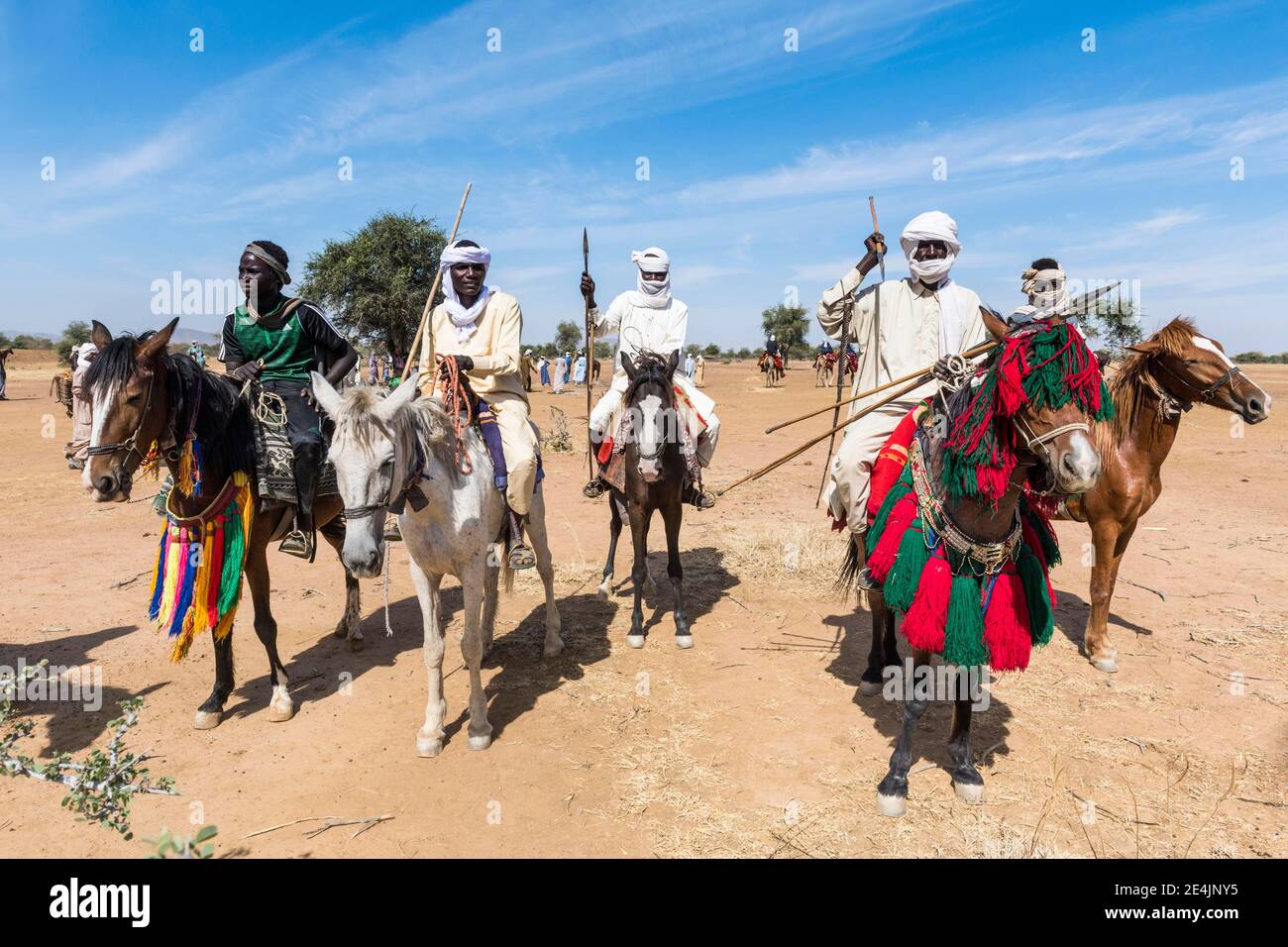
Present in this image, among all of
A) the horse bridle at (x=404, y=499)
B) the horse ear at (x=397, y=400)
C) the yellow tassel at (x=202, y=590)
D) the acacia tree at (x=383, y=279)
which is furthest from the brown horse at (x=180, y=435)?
the acacia tree at (x=383, y=279)

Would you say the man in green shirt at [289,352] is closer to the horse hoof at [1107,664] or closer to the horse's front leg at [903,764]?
the horse's front leg at [903,764]

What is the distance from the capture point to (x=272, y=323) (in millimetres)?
5168

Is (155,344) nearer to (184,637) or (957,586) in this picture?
(184,637)

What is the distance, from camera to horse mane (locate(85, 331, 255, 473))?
12.8ft

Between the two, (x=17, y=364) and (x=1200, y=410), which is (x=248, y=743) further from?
(x=17, y=364)

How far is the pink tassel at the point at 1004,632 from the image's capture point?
3471 mm

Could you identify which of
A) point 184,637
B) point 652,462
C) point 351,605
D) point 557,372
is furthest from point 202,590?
point 557,372

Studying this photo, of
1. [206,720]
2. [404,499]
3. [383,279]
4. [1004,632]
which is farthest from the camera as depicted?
[383,279]

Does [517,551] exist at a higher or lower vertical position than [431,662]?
higher

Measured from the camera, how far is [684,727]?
4688 mm

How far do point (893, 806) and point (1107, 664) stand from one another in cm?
284

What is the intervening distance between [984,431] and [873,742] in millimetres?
2282

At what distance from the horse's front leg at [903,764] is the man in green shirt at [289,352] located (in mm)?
4086
